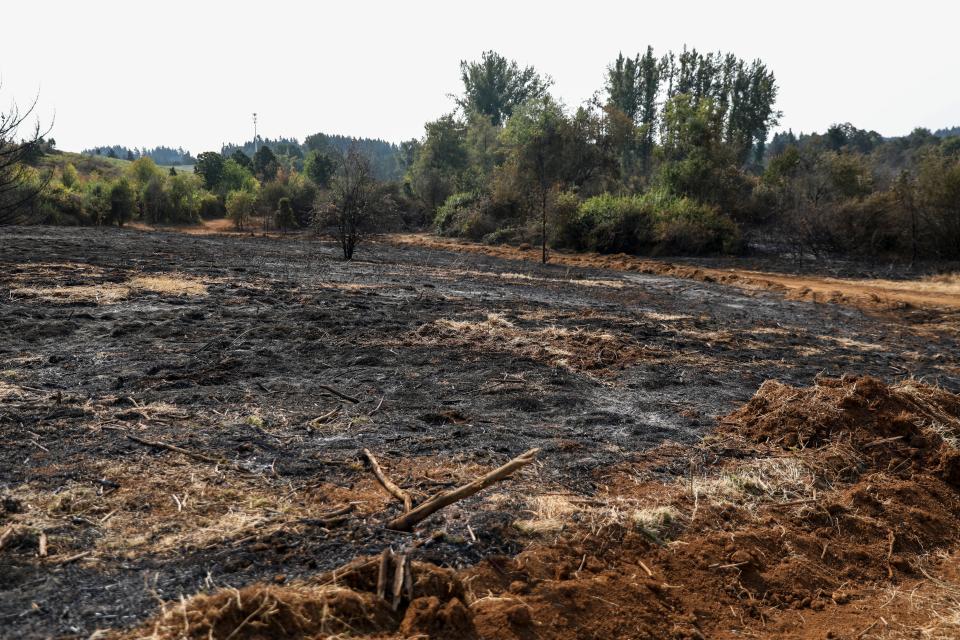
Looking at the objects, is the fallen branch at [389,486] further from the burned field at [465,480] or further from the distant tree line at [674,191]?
the distant tree line at [674,191]

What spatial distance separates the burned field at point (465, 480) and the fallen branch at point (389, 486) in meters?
0.08

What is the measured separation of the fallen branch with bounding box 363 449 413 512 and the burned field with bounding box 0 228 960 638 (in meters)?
0.08

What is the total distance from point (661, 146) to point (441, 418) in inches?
1075

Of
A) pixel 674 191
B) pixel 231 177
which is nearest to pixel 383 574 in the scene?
pixel 674 191

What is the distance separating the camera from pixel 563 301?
40.8 ft

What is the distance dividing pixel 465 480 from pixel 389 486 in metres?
0.49

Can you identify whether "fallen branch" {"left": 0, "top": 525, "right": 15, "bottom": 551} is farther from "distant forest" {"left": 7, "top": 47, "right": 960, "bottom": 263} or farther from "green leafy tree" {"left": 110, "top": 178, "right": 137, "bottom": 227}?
"green leafy tree" {"left": 110, "top": 178, "right": 137, "bottom": 227}

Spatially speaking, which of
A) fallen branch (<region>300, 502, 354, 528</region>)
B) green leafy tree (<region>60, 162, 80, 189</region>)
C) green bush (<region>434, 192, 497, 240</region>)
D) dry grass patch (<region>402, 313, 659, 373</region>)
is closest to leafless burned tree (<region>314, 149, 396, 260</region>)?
dry grass patch (<region>402, 313, 659, 373</region>)

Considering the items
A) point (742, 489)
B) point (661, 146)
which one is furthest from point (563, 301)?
point (661, 146)

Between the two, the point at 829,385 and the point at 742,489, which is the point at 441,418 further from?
the point at 829,385

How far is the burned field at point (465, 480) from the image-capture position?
2.88 meters

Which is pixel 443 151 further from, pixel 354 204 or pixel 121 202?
pixel 354 204

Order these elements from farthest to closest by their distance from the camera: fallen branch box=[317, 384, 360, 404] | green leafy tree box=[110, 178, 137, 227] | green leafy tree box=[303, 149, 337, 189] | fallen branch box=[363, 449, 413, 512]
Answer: green leafy tree box=[303, 149, 337, 189]
green leafy tree box=[110, 178, 137, 227]
fallen branch box=[317, 384, 360, 404]
fallen branch box=[363, 449, 413, 512]

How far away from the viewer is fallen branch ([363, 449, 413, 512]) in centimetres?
372
